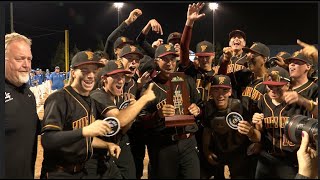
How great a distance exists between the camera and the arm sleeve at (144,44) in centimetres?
563

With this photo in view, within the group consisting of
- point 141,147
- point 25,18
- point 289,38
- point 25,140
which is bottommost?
point 141,147

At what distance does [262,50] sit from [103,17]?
17.1ft

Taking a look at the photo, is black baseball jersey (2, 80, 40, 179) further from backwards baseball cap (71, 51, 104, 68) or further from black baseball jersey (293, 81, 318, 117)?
black baseball jersey (293, 81, 318, 117)

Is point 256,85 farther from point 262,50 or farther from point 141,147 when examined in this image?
point 141,147

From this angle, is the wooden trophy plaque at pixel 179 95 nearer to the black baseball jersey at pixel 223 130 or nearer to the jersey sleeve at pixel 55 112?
the black baseball jersey at pixel 223 130

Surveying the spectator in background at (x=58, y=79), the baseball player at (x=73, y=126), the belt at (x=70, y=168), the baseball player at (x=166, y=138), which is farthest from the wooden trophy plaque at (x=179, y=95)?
the spectator in background at (x=58, y=79)

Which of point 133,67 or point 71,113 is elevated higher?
point 133,67

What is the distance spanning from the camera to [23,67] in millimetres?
2953

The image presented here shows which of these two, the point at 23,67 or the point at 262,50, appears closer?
the point at 23,67

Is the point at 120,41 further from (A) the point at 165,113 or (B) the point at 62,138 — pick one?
(B) the point at 62,138

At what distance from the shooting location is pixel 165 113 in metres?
3.59

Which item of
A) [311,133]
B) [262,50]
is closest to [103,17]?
[262,50]

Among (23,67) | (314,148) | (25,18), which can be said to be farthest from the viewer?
(25,18)

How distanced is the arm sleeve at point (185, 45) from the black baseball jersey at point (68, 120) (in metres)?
1.45
